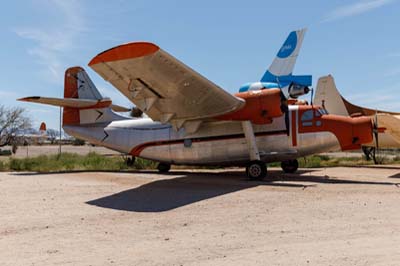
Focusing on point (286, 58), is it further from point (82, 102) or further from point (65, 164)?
point (65, 164)

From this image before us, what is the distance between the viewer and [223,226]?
23.2ft

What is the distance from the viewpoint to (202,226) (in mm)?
7113

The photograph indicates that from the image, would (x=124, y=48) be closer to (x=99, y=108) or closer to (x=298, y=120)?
(x=298, y=120)

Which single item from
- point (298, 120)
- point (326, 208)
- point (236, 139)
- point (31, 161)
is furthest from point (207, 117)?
point (31, 161)

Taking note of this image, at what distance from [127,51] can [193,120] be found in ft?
20.0

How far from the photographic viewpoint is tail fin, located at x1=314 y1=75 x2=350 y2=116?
987 inches

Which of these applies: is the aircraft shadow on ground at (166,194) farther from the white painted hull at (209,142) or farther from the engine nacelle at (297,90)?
the engine nacelle at (297,90)

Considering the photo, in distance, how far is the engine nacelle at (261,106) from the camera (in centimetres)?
1419

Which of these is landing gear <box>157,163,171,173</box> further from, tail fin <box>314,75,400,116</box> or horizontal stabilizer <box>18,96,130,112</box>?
tail fin <box>314,75,400,116</box>

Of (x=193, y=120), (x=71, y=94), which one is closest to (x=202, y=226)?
(x=193, y=120)

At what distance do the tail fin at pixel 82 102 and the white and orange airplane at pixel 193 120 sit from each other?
0.05 meters

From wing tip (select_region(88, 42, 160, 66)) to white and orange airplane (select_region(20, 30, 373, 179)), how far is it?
4 cm

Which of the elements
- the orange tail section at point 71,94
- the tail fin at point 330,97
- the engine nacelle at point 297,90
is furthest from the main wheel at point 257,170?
the tail fin at point 330,97

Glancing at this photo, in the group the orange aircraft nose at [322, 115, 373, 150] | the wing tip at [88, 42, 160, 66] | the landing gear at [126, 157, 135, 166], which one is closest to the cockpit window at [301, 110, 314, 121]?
the orange aircraft nose at [322, 115, 373, 150]
